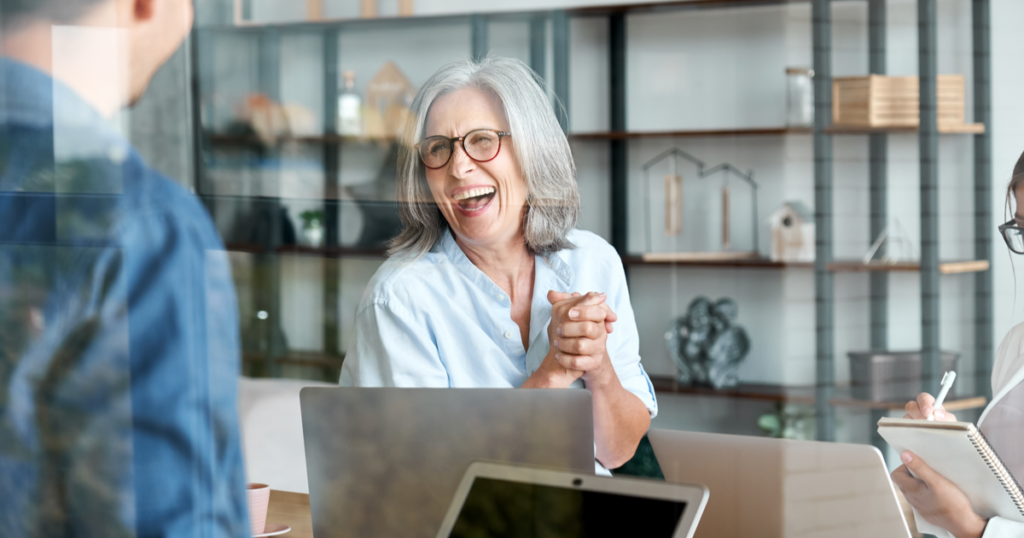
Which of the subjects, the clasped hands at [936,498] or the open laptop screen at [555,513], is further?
the clasped hands at [936,498]

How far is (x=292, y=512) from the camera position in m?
0.69

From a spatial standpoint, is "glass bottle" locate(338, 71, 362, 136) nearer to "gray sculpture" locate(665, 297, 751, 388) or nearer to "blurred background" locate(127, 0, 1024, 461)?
"blurred background" locate(127, 0, 1024, 461)

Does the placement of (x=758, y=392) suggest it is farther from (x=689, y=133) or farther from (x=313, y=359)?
(x=313, y=359)

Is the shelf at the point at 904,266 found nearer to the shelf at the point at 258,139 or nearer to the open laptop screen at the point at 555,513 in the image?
the open laptop screen at the point at 555,513

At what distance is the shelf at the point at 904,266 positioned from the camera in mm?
769

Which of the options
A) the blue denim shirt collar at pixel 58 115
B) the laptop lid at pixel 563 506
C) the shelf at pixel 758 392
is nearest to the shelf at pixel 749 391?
the shelf at pixel 758 392

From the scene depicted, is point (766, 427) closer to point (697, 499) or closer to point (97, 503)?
point (697, 499)

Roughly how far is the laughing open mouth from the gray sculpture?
0.83 feet

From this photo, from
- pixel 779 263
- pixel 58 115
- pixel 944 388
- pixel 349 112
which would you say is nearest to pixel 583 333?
pixel 779 263

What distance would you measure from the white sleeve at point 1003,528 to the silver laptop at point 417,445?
0.43 m

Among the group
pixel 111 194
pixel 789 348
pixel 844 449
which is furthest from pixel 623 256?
pixel 111 194

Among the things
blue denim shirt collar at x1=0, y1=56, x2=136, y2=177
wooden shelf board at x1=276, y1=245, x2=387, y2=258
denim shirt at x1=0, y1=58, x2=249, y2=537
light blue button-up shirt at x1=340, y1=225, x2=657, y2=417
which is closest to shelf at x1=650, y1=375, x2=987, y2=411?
light blue button-up shirt at x1=340, y1=225, x2=657, y2=417

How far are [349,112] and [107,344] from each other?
32cm

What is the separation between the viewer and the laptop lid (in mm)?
534
